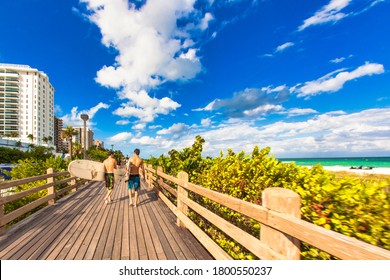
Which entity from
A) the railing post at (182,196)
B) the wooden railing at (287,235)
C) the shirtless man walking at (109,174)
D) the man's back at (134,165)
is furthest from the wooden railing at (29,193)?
the wooden railing at (287,235)

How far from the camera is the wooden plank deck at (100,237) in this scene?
140 inches

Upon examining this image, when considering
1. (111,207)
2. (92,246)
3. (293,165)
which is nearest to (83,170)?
(111,207)

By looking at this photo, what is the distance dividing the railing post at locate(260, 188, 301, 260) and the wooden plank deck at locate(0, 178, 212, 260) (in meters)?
1.96

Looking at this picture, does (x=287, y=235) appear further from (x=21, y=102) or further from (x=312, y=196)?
(x=21, y=102)

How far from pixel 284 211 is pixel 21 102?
143 meters

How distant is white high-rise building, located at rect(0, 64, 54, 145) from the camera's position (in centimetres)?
10562

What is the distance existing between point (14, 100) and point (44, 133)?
71.8 ft

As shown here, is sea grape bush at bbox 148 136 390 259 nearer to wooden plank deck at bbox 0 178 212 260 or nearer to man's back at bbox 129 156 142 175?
wooden plank deck at bbox 0 178 212 260

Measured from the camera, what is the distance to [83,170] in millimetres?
10648

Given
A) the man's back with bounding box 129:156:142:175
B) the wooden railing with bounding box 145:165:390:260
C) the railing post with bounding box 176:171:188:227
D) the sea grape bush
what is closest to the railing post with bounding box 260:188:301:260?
the wooden railing with bounding box 145:165:390:260

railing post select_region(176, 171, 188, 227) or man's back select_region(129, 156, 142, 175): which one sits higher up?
man's back select_region(129, 156, 142, 175)

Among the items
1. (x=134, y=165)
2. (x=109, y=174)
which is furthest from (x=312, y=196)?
(x=109, y=174)
